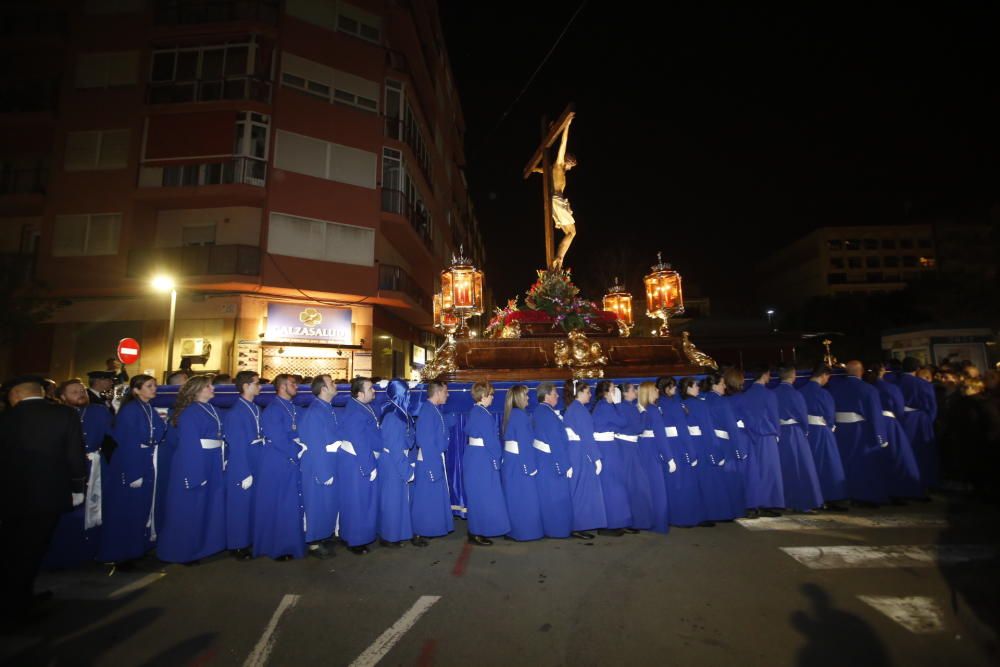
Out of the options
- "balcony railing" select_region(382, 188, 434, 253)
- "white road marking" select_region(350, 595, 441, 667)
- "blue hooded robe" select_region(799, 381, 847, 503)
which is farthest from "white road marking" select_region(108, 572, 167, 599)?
"balcony railing" select_region(382, 188, 434, 253)

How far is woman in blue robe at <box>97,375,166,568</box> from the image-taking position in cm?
501

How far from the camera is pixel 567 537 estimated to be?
219 inches

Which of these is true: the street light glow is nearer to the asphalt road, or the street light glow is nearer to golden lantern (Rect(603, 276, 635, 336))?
the asphalt road

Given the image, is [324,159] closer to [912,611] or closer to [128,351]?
[128,351]

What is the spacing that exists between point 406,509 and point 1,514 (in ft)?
11.7

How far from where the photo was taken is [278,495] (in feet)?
16.8

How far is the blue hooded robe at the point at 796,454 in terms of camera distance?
6234mm

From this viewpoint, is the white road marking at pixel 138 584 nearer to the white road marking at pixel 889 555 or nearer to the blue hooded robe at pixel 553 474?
the blue hooded robe at pixel 553 474

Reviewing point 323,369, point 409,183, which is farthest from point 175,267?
point 409,183

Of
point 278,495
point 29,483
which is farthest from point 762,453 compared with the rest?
point 29,483

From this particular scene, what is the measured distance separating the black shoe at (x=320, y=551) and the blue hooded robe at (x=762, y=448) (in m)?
5.42

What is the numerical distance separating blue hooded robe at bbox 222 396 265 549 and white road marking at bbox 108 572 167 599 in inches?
25.6

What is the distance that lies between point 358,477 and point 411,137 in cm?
2057

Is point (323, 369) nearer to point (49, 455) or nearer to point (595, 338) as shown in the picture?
point (595, 338)
